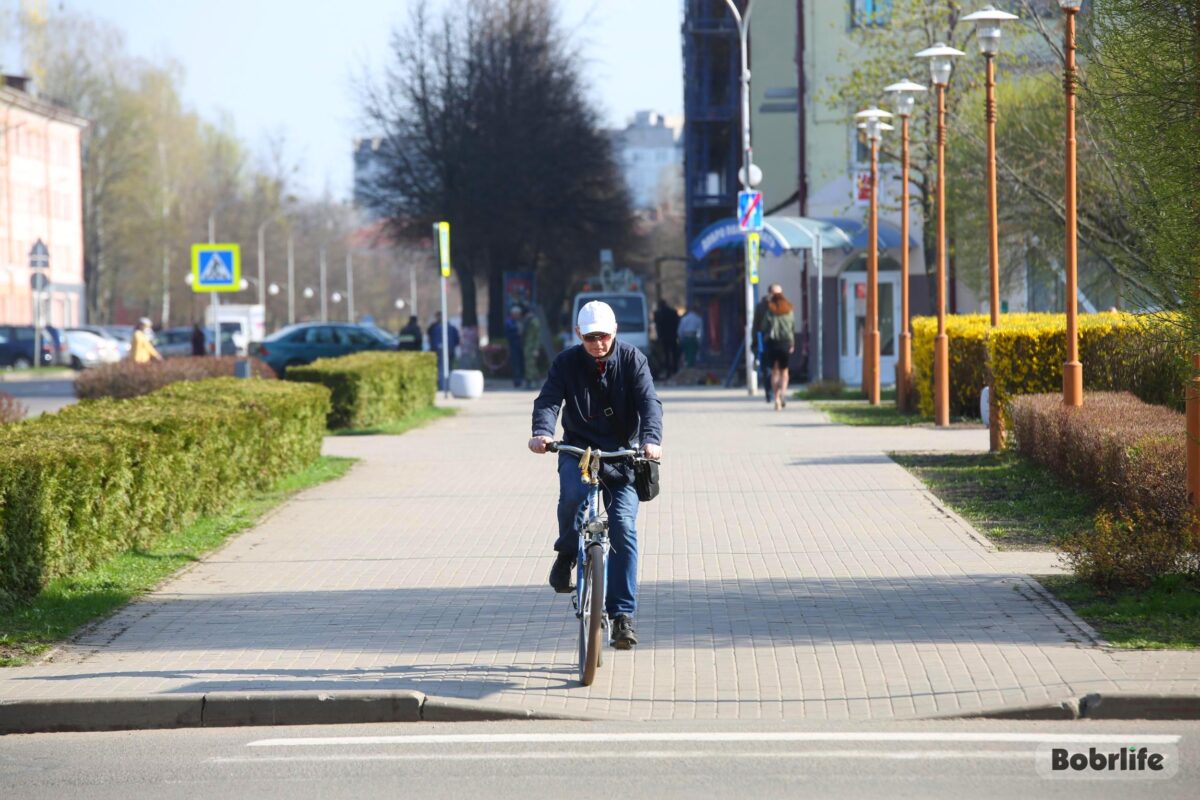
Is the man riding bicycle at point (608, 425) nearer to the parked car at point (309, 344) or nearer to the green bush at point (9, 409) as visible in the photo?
the green bush at point (9, 409)

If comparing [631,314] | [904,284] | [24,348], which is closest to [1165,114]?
[904,284]

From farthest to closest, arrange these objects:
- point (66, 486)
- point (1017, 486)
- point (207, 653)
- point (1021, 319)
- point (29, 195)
Answer: point (29, 195), point (1021, 319), point (1017, 486), point (66, 486), point (207, 653)

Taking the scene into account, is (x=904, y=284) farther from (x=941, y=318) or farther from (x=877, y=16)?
(x=877, y=16)

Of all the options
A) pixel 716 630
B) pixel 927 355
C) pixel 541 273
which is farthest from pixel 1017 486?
pixel 541 273

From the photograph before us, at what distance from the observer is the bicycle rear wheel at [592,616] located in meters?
7.84

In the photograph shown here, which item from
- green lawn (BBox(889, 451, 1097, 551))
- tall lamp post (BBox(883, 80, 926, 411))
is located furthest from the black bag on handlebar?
tall lamp post (BBox(883, 80, 926, 411))

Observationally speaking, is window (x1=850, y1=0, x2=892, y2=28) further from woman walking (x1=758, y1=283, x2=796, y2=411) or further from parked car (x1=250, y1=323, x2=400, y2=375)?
parked car (x1=250, y1=323, x2=400, y2=375)

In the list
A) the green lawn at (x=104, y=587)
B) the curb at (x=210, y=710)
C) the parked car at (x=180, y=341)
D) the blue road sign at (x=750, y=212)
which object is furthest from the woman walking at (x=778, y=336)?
the parked car at (x=180, y=341)

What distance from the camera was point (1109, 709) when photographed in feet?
23.7

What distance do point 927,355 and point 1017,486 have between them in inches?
383

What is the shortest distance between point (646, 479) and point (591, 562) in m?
0.56

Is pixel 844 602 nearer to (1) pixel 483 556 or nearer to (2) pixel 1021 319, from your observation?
(1) pixel 483 556

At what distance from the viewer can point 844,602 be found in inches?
389

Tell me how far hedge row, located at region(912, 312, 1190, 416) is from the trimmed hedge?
7.40m
